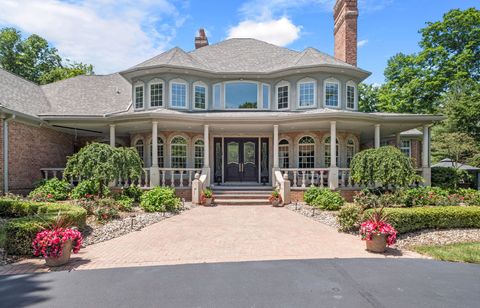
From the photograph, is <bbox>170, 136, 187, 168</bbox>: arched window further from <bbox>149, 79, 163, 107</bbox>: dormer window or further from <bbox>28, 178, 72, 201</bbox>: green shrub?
<bbox>28, 178, 72, 201</bbox>: green shrub

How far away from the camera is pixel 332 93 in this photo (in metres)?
14.8

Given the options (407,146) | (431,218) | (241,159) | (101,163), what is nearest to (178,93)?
(241,159)

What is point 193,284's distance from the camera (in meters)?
4.38

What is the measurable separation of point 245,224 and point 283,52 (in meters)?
12.4

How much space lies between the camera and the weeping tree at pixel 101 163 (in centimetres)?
1018

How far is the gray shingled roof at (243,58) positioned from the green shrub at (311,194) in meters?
6.47

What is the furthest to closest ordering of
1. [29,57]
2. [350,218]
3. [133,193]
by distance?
[29,57], [133,193], [350,218]

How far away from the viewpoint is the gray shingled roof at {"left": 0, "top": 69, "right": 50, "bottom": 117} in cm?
1256

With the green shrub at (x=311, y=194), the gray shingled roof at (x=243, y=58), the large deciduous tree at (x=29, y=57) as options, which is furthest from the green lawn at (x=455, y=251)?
the large deciduous tree at (x=29, y=57)

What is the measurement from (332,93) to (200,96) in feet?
23.5

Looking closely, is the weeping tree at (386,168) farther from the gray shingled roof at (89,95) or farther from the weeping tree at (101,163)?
the gray shingled roof at (89,95)

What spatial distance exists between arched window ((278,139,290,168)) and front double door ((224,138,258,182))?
54.9 inches

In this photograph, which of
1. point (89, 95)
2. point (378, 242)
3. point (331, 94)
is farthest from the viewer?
point (89, 95)

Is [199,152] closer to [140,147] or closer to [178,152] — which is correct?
[178,152]
